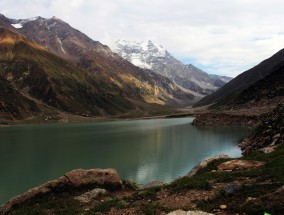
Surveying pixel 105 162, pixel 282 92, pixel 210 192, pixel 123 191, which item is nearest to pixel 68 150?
pixel 105 162

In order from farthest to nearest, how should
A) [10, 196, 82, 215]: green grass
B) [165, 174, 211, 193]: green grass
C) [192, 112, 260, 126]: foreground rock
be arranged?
[192, 112, 260, 126]: foreground rock < [10, 196, 82, 215]: green grass < [165, 174, 211, 193]: green grass

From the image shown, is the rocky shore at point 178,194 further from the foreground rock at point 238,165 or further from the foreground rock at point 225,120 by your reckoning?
the foreground rock at point 225,120

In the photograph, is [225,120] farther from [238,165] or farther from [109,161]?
[238,165]

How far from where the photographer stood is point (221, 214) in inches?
Answer: 667

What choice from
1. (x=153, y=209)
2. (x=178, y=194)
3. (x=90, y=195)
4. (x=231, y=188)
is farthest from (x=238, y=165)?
(x=90, y=195)

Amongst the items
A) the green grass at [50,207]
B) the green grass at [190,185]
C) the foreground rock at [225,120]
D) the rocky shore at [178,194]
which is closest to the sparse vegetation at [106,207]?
the rocky shore at [178,194]

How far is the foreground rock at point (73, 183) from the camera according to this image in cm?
2611

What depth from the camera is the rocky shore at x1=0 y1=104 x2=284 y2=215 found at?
18.0 meters

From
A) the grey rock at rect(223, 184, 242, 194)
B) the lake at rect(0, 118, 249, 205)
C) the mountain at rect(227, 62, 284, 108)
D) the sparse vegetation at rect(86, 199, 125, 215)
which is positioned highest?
the mountain at rect(227, 62, 284, 108)

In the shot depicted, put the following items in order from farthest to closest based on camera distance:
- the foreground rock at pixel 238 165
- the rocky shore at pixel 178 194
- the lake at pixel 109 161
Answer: the lake at pixel 109 161
the foreground rock at pixel 238 165
the rocky shore at pixel 178 194

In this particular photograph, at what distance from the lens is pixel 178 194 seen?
74.5ft

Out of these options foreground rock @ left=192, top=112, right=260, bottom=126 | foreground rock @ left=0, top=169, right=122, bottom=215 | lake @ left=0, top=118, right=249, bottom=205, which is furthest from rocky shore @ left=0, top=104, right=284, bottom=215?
foreground rock @ left=192, top=112, right=260, bottom=126

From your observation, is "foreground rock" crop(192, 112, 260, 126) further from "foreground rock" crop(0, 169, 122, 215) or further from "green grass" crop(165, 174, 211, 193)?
"green grass" crop(165, 174, 211, 193)

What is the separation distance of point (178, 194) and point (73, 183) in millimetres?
9595
